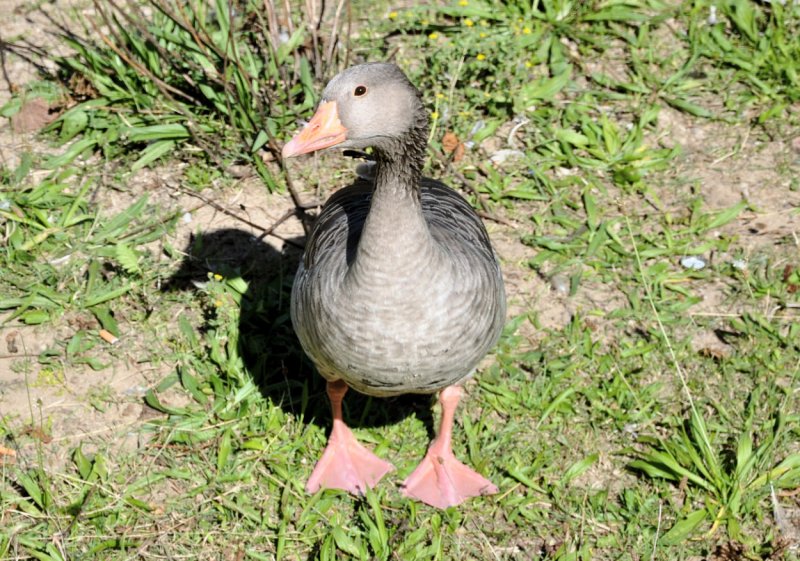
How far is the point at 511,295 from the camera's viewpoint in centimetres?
505

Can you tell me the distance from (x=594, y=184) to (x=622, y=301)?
98 cm

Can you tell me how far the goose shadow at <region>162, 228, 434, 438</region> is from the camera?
14.8ft

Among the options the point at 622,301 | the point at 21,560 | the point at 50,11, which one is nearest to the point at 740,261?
the point at 622,301

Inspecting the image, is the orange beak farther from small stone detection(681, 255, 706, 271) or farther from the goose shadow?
small stone detection(681, 255, 706, 271)

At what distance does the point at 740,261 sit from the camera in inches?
197

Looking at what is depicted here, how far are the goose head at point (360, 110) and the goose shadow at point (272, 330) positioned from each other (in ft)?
5.55

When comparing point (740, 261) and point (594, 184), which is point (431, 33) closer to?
point (594, 184)

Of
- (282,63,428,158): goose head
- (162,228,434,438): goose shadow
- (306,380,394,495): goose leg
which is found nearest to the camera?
(282,63,428,158): goose head

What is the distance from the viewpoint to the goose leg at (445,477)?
13.3 feet

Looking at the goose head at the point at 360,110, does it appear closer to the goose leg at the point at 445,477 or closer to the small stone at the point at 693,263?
the goose leg at the point at 445,477

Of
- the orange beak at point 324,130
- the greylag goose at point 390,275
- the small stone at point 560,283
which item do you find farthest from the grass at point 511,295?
the orange beak at point 324,130

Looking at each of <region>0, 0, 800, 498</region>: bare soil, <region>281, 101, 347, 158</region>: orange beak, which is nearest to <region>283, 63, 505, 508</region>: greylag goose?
<region>281, 101, 347, 158</region>: orange beak

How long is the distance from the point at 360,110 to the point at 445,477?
184 cm

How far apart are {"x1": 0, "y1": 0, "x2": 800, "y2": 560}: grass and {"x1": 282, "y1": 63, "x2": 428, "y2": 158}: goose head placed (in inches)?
66.6
